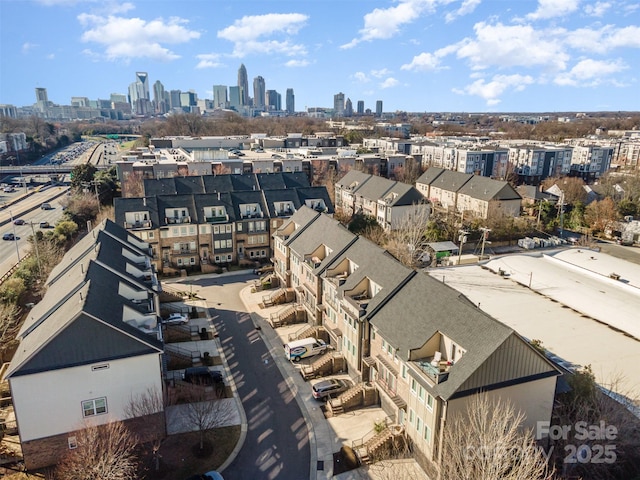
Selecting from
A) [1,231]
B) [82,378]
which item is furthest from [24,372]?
[1,231]

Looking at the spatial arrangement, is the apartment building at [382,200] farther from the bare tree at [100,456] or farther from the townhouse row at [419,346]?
the bare tree at [100,456]

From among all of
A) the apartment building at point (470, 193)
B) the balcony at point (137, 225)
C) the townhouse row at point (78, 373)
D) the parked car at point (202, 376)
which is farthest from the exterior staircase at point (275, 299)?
the apartment building at point (470, 193)

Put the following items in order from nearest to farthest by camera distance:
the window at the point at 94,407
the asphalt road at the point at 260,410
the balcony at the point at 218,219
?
1. the window at the point at 94,407
2. the asphalt road at the point at 260,410
3. the balcony at the point at 218,219

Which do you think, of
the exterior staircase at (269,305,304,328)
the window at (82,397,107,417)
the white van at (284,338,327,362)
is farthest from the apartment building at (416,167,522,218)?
the window at (82,397,107,417)

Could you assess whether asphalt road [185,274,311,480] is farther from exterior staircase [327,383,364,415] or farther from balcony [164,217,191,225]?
balcony [164,217,191,225]

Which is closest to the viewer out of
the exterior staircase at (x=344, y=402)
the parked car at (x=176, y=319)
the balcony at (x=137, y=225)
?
the exterior staircase at (x=344, y=402)

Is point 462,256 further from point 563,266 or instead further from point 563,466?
point 563,466

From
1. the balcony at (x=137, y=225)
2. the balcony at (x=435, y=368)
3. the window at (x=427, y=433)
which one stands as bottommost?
the window at (x=427, y=433)

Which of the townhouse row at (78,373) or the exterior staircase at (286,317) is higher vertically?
the townhouse row at (78,373)

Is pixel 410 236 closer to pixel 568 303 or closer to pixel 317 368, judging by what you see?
pixel 568 303
